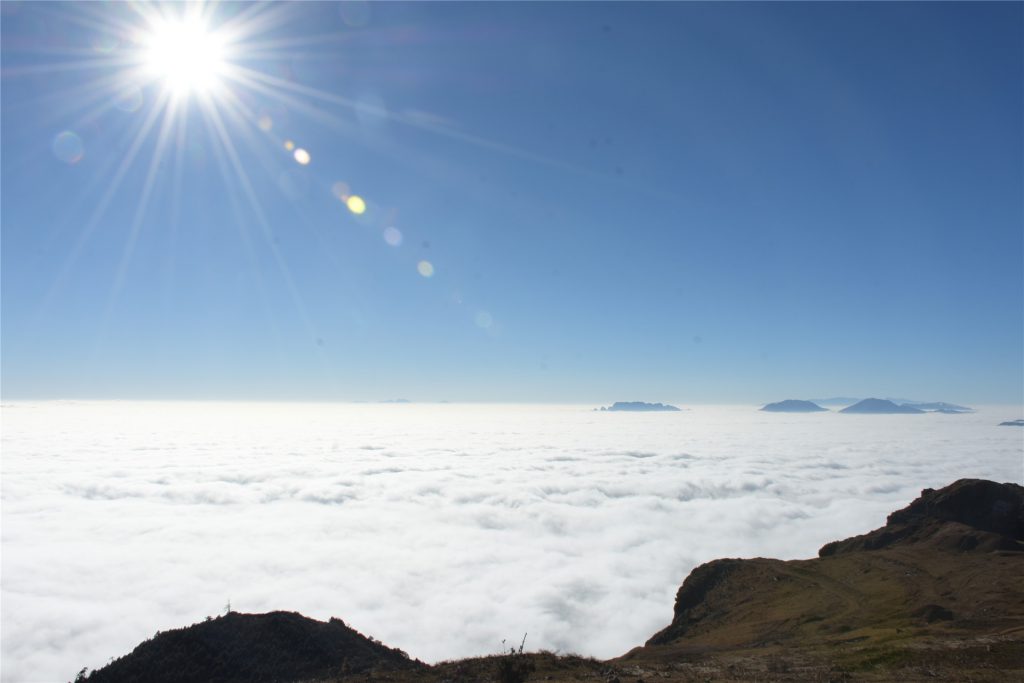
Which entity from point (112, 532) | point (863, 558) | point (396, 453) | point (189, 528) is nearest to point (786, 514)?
point (863, 558)

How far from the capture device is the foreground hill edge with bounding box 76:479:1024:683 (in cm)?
1524

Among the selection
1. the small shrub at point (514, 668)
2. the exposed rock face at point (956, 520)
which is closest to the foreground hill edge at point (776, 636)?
the small shrub at point (514, 668)

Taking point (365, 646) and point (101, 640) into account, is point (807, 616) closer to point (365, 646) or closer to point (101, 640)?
point (365, 646)

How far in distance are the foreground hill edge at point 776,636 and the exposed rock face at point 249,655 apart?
4 centimetres

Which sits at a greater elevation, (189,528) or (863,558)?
(863,558)

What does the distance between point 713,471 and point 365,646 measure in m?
119

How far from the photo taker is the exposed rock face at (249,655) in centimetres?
1670

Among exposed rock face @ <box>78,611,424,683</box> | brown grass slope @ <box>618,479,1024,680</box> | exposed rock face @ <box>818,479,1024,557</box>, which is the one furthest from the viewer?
Result: exposed rock face @ <box>818,479,1024,557</box>

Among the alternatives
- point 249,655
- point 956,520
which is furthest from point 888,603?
point 249,655

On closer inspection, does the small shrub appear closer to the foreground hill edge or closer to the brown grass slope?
A: the foreground hill edge

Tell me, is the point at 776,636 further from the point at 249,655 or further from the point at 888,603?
the point at 249,655

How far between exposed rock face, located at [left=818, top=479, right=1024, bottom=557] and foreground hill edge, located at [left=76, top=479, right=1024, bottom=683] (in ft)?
0.71

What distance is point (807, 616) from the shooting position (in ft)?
81.4

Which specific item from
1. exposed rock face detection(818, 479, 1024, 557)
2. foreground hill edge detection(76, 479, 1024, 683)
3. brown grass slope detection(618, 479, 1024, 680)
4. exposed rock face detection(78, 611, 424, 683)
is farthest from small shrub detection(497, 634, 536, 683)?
exposed rock face detection(818, 479, 1024, 557)
